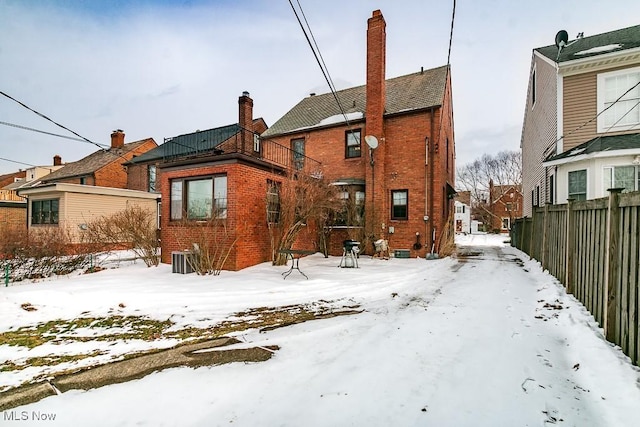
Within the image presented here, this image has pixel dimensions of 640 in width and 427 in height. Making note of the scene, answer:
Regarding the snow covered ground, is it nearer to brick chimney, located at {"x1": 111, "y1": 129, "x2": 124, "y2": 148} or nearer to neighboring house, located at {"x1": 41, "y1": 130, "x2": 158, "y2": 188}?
neighboring house, located at {"x1": 41, "y1": 130, "x2": 158, "y2": 188}

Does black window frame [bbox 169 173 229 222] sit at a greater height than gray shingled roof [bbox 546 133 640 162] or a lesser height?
lesser

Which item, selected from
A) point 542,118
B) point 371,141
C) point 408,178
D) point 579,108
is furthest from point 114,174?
point 579,108

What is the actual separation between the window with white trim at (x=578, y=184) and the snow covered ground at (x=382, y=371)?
6.79 m

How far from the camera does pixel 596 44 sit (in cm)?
1198

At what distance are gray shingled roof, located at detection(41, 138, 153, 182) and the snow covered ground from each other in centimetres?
2394

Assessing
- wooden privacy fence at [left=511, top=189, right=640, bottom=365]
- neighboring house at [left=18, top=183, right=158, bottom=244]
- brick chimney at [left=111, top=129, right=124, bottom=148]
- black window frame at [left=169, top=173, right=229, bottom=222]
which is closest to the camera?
wooden privacy fence at [left=511, top=189, right=640, bottom=365]

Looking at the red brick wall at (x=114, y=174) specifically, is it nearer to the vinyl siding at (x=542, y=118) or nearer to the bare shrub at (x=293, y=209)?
the bare shrub at (x=293, y=209)

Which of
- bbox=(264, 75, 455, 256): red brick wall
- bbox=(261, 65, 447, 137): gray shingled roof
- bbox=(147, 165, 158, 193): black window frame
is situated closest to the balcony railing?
bbox=(261, 65, 447, 137): gray shingled roof

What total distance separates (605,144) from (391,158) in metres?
7.44

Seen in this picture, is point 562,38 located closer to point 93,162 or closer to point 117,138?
point 117,138

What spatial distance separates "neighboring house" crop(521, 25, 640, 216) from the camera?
9.78 meters

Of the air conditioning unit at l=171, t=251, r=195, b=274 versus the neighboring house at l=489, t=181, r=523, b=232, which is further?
the neighboring house at l=489, t=181, r=523, b=232

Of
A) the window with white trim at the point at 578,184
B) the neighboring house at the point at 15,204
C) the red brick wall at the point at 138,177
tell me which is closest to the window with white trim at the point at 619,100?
the window with white trim at the point at 578,184

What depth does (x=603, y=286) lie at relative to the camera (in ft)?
12.9
